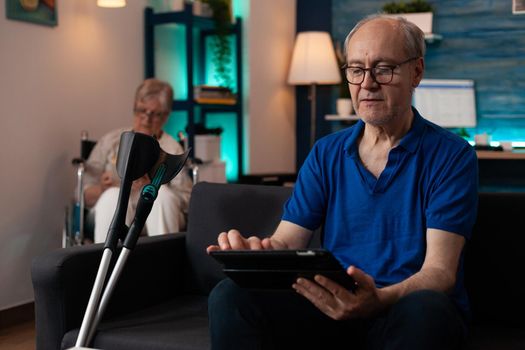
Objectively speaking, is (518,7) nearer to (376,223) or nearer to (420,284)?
(376,223)

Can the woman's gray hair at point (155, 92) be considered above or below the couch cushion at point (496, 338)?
above

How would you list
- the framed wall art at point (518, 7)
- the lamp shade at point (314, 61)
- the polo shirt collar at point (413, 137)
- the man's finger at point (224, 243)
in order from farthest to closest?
the lamp shade at point (314, 61), the framed wall art at point (518, 7), the polo shirt collar at point (413, 137), the man's finger at point (224, 243)

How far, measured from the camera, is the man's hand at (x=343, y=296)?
172 cm

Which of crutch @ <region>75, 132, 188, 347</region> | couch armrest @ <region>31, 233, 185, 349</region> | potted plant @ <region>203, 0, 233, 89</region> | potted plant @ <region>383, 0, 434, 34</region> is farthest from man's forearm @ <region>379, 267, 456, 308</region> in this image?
potted plant @ <region>383, 0, 434, 34</region>

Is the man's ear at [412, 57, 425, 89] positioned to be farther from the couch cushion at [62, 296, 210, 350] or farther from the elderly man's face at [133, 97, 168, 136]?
the elderly man's face at [133, 97, 168, 136]

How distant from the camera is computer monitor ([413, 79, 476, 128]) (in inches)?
213

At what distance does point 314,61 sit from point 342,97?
0.39 m

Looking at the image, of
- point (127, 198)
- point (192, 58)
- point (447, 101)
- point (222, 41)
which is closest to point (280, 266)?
point (127, 198)

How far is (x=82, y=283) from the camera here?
2285mm

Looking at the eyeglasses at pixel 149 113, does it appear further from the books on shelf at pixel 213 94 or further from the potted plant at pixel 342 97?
the potted plant at pixel 342 97

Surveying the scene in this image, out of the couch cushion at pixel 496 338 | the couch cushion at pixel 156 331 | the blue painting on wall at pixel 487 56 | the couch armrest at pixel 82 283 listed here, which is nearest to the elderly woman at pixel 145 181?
the couch armrest at pixel 82 283

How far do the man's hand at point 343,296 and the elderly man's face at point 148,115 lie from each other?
2305 mm

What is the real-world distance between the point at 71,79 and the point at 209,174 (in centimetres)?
103

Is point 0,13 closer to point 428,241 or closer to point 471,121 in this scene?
point 428,241
